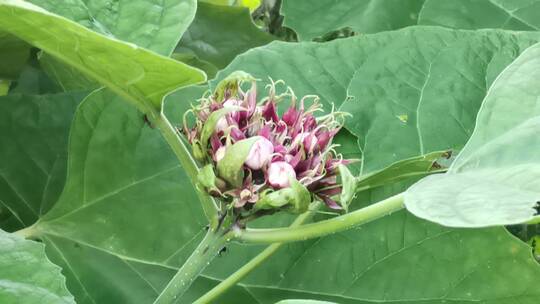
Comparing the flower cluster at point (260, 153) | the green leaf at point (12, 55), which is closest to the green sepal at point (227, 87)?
the flower cluster at point (260, 153)

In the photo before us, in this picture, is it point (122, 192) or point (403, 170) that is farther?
point (122, 192)

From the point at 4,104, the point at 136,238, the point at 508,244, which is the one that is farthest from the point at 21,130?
the point at 508,244

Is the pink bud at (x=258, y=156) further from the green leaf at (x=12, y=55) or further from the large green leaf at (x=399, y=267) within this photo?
the green leaf at (x=12, y=55)

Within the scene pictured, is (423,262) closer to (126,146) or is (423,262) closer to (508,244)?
(508,244)

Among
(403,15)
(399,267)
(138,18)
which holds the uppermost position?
(138,18)

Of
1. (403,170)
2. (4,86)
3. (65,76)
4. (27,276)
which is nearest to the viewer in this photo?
(27,276)

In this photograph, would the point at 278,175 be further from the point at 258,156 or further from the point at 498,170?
the point at 498,170

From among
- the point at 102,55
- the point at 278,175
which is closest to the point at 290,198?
the point at 278,175
